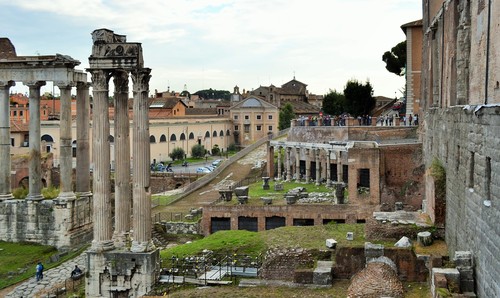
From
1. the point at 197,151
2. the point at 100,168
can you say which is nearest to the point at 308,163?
the point at 100,168

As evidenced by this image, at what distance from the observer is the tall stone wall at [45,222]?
2439cm

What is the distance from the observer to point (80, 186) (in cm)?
2559

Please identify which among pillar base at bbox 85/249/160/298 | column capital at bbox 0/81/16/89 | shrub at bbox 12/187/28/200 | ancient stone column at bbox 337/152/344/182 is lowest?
pillar base at bbox 85/249/160/298

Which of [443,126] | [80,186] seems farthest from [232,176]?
[443,126]

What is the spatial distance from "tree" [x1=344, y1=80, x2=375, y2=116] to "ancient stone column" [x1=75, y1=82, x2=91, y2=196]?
29443mm

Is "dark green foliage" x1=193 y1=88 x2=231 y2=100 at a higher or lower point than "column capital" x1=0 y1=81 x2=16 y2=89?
higher

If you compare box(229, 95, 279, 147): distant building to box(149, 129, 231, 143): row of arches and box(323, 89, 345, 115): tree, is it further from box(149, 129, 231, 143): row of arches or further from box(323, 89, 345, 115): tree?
box(323, 89, 345, 115): tree

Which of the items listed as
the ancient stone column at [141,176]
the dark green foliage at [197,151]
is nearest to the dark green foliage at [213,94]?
the dark green foliage at [197,151]

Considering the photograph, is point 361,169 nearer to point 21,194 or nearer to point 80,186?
point 80,186

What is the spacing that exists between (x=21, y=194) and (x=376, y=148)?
15.8 metres

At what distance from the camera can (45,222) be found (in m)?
Answer: 24.6

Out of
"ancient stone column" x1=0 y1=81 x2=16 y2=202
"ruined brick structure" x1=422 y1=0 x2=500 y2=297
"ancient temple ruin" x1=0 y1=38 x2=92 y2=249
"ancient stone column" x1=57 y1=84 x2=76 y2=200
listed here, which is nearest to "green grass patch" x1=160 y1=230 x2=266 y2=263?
"ruined brick structure" x1=422 y1=0 x2=500 y2=297

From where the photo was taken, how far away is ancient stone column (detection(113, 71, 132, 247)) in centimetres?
1797

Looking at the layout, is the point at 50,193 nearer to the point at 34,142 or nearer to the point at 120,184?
the point at 34,142
